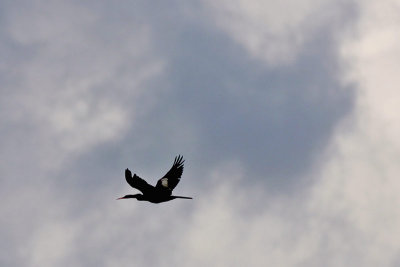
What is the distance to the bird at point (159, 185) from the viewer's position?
46.7 meters

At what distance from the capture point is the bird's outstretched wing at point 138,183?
46.4 m

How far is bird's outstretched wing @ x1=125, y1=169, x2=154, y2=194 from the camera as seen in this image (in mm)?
46438

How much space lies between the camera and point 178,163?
49.2 metres

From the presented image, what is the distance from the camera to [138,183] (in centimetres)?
4672

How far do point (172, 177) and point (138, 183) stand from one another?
2.64 m

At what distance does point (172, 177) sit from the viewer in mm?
48531

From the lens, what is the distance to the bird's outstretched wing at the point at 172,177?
4778cm

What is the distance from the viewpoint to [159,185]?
4772 centimetres

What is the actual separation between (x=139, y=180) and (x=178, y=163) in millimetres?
3433

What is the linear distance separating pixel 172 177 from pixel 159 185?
118cm

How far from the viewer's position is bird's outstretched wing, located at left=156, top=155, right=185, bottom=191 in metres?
47.8

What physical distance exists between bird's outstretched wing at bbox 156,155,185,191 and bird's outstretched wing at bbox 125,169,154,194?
2.06 feet

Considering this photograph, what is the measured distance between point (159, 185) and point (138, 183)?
1543 millimetres

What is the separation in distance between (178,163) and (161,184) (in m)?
2.04
